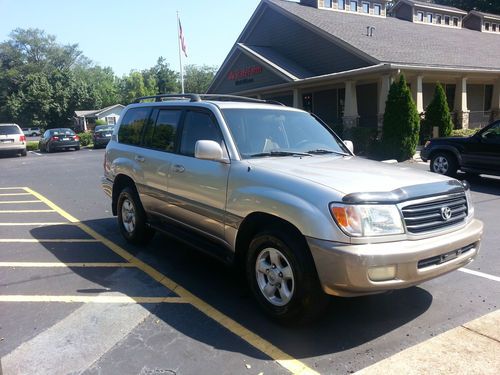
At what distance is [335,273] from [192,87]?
74.9m

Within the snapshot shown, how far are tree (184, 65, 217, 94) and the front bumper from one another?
73.1 metres

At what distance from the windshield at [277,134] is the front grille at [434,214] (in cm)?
145

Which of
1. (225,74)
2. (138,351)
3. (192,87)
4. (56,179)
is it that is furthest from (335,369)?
(192,87)

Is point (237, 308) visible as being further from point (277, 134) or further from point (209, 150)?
point (277, 134)

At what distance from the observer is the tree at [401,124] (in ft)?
51.7

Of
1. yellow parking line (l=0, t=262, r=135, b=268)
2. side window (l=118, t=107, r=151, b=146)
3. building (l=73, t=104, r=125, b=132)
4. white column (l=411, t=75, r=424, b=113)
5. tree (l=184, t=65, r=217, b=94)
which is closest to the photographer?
yellow parking line (l=0, t=262, r=135, b=268)

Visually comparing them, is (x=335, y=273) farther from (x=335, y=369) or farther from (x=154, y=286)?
(x=154, y=286)

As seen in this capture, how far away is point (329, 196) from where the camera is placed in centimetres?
336

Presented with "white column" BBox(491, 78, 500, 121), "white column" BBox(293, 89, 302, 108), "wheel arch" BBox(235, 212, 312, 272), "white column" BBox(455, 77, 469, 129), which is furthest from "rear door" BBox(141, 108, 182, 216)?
"white column" BBox(491, 78, 500, 121)

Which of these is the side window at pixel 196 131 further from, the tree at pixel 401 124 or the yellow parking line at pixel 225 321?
the tree at pixel 401 124

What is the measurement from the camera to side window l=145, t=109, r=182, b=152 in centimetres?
523

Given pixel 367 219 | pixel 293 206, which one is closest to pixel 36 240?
pixel 293 206

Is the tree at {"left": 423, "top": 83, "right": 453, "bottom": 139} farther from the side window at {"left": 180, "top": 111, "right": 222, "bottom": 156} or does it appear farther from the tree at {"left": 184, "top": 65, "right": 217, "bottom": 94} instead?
the tree at {"left": 184, "top": 65, "right": 217, "bottom": 94}

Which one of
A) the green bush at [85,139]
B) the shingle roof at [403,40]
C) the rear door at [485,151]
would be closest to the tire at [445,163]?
the rear door at [485,151]
